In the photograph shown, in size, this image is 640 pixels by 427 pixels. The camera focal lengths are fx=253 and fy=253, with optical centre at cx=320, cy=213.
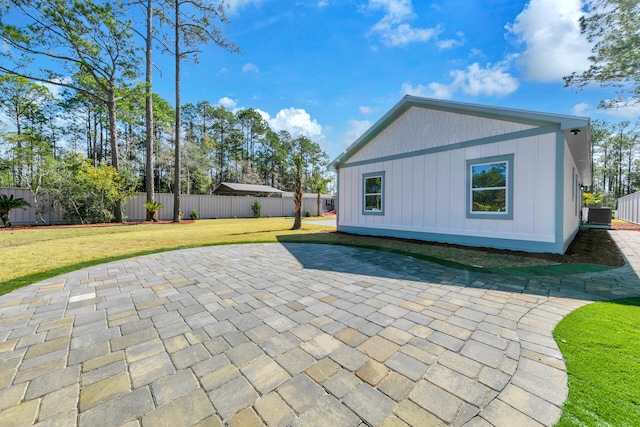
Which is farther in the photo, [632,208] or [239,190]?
[239,190]

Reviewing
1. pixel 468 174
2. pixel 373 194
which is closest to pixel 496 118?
pixel 468 174

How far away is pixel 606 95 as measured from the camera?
1046 centimetres

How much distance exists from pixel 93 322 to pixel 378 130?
8.78 m

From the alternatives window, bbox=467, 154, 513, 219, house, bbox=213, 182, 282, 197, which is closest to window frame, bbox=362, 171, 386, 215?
window, bbox=467, 154, 513, 219

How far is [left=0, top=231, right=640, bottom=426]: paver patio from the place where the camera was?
1440 mm

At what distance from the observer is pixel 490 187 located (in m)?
6.44

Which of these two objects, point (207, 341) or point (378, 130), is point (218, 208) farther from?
point (207, 341)

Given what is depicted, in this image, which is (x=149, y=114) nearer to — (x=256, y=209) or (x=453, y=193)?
(x=256, y=209)

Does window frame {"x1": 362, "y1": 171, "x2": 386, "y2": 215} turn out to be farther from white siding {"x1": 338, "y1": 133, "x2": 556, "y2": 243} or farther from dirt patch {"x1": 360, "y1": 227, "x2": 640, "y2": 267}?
dirt patch {"x1": 360, "y1": 227, "x2": 640, "y2": 267}

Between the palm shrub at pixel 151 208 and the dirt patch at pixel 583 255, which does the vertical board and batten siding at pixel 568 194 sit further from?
the palm shrub at pixel 151 208

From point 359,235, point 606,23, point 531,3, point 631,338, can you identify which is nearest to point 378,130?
point 359,235

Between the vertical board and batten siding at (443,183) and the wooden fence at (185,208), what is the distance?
12.8m

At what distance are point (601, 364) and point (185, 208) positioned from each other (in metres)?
20.3

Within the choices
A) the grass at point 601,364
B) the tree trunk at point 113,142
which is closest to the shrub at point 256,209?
the tree trunk at point 113,142
